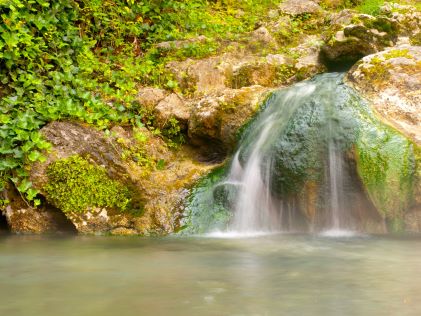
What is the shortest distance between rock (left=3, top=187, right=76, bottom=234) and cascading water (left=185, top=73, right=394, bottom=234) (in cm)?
153

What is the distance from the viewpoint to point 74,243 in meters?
5.52

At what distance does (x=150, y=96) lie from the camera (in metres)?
7.50

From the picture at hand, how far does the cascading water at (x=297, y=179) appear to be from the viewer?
6027 millimetres

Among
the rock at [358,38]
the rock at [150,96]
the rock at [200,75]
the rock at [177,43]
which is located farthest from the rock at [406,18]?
the rock at [150,96]

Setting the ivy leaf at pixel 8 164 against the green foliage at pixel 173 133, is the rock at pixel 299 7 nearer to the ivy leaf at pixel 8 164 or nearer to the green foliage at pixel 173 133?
the green foliage at pixel 173 133

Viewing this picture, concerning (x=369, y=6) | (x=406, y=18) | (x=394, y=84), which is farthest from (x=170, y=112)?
(x=369, y=6)

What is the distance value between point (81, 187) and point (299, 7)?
19.9 ft

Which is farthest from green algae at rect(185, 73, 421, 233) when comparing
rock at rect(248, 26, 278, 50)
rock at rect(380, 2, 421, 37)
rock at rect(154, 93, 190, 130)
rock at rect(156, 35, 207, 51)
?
rock at rect(380, 2, 421, 37)

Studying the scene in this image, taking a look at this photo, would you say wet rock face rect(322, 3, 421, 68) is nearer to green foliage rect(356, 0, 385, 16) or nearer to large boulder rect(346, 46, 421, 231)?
green foliage rect(356, 0, 385, 16)

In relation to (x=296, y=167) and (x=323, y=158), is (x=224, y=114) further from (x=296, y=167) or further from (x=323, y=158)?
(x=323, y=158)

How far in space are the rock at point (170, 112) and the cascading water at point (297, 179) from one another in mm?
1102

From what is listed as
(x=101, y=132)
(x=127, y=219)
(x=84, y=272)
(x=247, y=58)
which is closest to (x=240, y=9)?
(x=247, y=58)

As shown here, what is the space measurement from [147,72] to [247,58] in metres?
1.65

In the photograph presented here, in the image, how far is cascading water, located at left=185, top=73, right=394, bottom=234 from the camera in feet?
19.8
